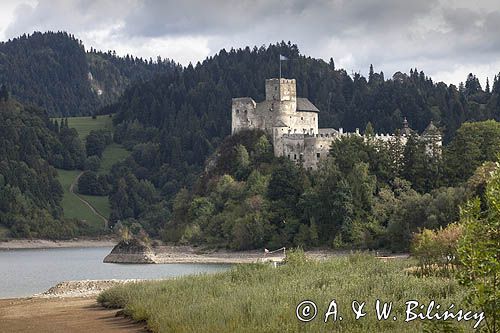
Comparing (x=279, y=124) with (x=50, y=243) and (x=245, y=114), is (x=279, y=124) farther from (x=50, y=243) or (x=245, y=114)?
(x=50, y=243)

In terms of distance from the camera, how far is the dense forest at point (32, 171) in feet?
497

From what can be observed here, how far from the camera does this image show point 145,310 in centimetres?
2973

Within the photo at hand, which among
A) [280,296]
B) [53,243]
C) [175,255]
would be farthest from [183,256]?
[280,296]

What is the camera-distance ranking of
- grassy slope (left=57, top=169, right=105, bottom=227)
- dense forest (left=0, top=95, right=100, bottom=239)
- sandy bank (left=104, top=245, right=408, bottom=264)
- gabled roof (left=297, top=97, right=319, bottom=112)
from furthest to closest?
grassy slope (left=57, top=169, right=105, bottom=227) → dense forest (left=0, top=95, right=100, bottom=239) → gabled roof (left=297, top=97, right=319, bottom=112) → sandy bank (left=104, top=245, right=408, bottom=264)

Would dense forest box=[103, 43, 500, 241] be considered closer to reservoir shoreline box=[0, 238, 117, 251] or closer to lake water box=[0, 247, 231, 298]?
reservoir shoreline box=[0, 238, 117, 251]

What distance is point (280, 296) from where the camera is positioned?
27062 millimetres

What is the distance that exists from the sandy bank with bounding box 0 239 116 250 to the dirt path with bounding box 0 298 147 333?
106 m

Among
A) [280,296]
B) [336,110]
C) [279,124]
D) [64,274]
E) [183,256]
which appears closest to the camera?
[280,296]

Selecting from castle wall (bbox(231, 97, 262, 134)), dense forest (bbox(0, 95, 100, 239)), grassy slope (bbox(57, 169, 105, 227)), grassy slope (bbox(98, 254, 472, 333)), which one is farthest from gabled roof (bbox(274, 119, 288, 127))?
grassy slope (bbox(57, 169, 105, 227))

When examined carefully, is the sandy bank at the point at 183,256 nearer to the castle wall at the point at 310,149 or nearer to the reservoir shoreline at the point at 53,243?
the castle wall at the point at 310,149

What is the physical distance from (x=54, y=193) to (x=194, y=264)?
289 ft

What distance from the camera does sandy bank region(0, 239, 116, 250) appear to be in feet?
470

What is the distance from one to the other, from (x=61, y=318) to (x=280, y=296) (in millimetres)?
8850

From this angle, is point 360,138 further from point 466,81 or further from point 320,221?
point 466,81
